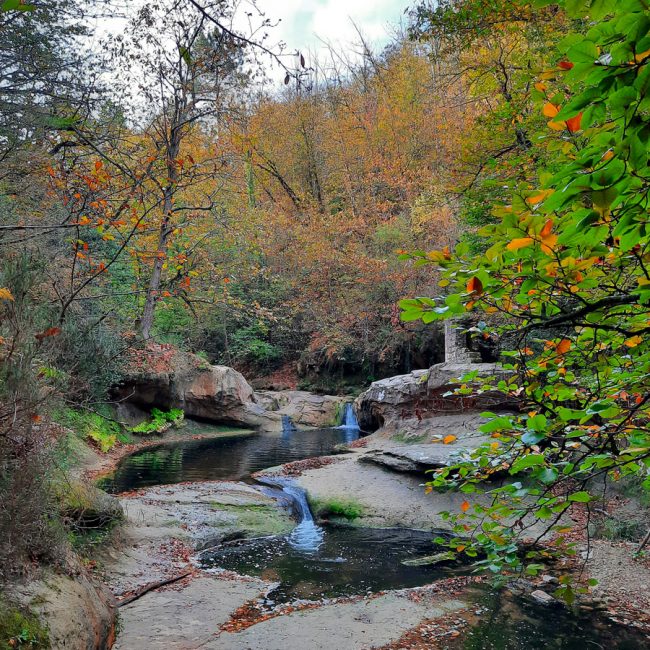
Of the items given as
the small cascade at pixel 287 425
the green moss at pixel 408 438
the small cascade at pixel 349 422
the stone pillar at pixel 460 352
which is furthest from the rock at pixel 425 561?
the small cascade at pixel 287 425

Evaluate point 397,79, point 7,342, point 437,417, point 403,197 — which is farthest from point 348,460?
point 397,79

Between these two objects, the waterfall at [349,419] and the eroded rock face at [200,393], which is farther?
the waterfall at [349,419]

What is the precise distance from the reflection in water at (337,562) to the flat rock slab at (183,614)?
19.4 inches

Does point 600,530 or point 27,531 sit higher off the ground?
point 27,531

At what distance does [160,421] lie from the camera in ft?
53.2

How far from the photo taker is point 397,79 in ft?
87.9

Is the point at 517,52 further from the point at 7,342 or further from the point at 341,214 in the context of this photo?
the point at 341,214

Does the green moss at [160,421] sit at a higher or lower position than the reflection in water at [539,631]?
higher

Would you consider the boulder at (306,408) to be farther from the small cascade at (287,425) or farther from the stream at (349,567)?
the stream at (349,567)


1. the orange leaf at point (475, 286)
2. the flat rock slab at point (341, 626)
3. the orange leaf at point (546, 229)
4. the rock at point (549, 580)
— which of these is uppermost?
the orange leaf at point (546, 229)

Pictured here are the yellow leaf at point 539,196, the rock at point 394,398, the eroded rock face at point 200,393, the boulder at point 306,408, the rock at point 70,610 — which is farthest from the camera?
the boulder at point 306,408

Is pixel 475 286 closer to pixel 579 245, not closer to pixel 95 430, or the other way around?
pixel 579 245

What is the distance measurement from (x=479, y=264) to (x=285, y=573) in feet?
19.5

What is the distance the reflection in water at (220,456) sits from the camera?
1074cm
